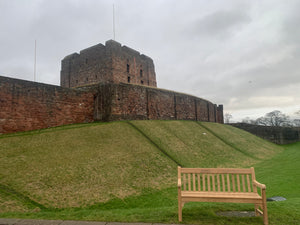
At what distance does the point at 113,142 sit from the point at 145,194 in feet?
14.5

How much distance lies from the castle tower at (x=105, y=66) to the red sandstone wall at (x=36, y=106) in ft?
25.8

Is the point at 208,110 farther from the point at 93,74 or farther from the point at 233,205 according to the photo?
the point at 233,205

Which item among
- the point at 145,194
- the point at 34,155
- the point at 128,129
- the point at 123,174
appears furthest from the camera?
the point at 128,129

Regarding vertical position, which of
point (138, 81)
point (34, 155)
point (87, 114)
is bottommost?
point (34, 155)

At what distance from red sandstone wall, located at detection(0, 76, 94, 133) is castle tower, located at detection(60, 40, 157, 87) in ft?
25.8

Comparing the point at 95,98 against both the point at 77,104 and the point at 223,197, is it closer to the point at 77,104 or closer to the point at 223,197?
the point at 77,104

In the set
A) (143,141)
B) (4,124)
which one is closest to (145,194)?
(143,141)

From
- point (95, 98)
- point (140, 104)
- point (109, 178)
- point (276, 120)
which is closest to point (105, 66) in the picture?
point (95, 98)

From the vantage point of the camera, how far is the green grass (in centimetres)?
425

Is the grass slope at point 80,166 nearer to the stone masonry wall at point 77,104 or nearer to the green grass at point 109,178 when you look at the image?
the green grass at point 109,178

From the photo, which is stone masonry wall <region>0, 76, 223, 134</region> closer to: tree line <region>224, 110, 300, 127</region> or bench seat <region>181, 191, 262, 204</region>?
bench seat <region>181, 191, 262, 204</region>

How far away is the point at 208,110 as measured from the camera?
27.9 metres

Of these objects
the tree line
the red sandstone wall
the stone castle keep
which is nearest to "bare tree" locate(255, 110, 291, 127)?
the tree line

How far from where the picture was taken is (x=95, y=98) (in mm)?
16719
